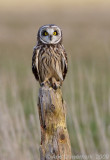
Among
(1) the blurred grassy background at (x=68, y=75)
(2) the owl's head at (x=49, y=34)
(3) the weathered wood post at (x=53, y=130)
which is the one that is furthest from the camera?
(1) the blurred grassy background at (x=68, y=75)

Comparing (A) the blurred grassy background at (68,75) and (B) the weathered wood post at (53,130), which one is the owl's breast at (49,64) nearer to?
(A) the blurred grassy background at (68,75)

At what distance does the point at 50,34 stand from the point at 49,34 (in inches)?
0.4

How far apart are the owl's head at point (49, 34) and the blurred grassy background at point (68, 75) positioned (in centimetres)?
39

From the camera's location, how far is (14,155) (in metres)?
4.47

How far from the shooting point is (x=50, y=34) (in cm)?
425

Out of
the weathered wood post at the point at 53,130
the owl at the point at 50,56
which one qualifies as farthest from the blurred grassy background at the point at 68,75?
the weathered wood post at the point at 53,130

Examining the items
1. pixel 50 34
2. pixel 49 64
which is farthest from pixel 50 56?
pixel 50 34

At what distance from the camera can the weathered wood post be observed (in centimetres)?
275

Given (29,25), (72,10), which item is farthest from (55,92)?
(72,10)

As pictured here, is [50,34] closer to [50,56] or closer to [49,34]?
[49,34]

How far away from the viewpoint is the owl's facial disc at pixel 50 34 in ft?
14.0

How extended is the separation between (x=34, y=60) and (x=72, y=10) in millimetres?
28062

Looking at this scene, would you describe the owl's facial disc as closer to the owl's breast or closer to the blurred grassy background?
the owl's breast

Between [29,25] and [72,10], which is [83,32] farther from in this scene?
[72,10]
